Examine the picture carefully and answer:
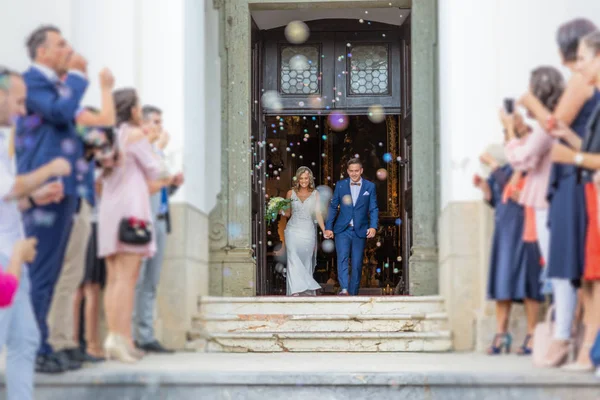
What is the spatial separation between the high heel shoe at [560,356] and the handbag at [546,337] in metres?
0.01

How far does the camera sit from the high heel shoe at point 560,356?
12.5 feet

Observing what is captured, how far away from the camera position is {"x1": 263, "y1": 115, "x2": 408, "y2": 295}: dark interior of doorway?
36.5 feet

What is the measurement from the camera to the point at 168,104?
13.0ft

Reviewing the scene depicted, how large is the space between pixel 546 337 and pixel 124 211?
5.72 ft

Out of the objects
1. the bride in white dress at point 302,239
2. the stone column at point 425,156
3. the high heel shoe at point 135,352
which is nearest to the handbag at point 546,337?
the stone column at point 425,156

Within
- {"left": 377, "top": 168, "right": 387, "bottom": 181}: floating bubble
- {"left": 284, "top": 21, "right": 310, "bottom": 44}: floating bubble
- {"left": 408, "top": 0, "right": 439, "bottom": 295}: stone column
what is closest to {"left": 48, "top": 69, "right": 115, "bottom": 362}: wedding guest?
{"left": 408, "top": 0, "right": 439, "bottom": 295}: stone column

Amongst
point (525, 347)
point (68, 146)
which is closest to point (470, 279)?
point (525, 347)

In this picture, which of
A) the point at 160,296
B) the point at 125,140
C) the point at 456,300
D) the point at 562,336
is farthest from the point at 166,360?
the point at 562,336

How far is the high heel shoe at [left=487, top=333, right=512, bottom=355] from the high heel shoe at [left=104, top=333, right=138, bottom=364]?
1.45 metres

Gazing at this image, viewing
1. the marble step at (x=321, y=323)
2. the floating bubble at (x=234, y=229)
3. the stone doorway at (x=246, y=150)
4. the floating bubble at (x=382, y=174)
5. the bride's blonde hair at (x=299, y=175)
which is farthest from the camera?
the floating bubble at (x=382, y=174)

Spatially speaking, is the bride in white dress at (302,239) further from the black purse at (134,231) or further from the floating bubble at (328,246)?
the black purse at (134,231)

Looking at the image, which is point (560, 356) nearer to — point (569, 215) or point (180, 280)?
point (569, 215)

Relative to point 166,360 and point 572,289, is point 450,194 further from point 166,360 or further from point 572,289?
point 166,360

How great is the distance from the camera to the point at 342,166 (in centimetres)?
1191
